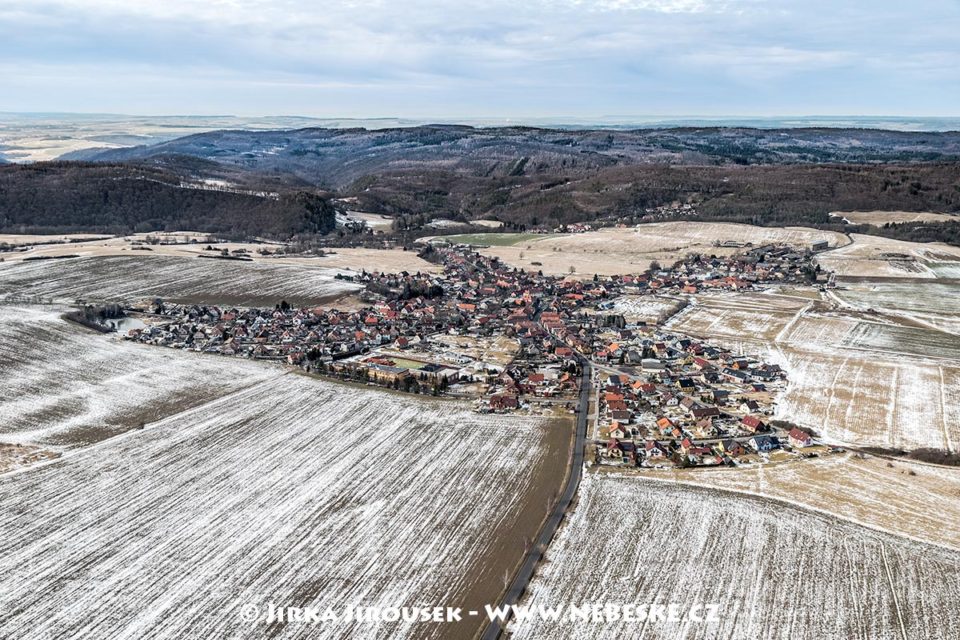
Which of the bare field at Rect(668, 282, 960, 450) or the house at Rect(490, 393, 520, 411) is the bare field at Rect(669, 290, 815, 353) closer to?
the bare field at Rect(668, 282, 960, 450)

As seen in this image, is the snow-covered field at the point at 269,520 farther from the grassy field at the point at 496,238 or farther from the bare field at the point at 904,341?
the grassy field at the point at 496,238

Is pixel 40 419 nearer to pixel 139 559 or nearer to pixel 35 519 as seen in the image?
pixel 35 519

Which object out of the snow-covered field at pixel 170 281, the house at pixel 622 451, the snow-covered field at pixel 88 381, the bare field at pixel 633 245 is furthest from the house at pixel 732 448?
the bare field at pixel 633 245

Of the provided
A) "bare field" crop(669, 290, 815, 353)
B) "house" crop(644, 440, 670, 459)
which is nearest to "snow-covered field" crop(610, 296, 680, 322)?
"bare field" crop(669, 290, 815, 353)

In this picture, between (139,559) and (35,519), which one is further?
(35,519)

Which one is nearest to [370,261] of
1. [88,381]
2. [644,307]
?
[644,307]

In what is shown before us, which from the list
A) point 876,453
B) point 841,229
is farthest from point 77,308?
point 841,229
